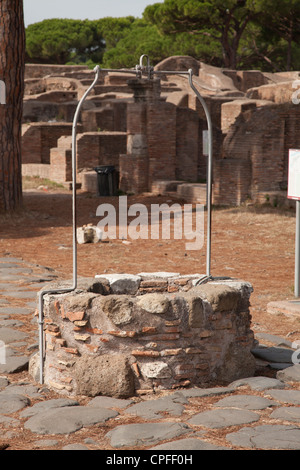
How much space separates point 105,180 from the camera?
16.4 metres

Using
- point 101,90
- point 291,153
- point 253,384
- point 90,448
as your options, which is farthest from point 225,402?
point 101,90

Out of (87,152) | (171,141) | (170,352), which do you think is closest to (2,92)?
(171,141)

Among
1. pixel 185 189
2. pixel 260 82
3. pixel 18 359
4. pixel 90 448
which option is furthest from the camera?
pixel 260 82

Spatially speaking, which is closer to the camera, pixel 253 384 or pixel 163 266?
pixel 253 384

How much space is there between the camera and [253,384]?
445 cm

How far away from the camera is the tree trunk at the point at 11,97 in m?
12.0

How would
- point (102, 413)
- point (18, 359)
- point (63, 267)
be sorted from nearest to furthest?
point (102, 413) → point (18, 359) → point (63, 267)

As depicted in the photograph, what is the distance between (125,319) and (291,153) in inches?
162

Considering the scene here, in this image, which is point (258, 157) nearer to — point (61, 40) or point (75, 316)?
point (75, 316)

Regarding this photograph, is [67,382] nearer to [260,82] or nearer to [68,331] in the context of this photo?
[68,331]

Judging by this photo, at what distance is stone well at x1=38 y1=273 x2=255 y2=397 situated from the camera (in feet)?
14.0

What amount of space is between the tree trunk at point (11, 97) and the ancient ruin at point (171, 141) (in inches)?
162

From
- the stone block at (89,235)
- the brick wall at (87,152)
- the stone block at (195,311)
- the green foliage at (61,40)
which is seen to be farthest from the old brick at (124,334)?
the green foliage at (61,40)

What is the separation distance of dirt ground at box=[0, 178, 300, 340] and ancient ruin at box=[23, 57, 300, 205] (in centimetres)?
103
